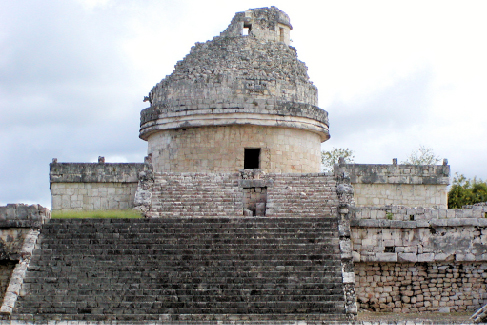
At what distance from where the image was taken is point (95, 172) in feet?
66.9

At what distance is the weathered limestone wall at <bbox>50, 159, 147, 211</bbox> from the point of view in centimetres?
2028

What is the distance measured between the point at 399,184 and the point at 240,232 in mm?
7379

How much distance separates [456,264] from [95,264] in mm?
8316

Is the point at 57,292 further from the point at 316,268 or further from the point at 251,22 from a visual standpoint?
the point at 251,22

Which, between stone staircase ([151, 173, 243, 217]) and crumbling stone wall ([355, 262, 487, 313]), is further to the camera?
stone staircase ([151, 173, 243, 217])

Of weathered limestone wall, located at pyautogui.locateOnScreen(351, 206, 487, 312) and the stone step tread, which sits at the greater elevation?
weathered limestone wall, located at pyautogui.locateOnScreen(351, 206, 487, 312)

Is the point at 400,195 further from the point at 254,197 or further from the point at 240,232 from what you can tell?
the point at 240,232

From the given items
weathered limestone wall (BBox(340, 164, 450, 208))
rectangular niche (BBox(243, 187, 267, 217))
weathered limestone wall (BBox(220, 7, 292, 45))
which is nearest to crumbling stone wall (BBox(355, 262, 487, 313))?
rectangular niche (BBox(243, 187, 267, 217))

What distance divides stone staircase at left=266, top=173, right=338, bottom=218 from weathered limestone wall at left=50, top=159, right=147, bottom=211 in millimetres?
4301

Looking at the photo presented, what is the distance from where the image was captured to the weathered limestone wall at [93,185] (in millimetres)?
20281

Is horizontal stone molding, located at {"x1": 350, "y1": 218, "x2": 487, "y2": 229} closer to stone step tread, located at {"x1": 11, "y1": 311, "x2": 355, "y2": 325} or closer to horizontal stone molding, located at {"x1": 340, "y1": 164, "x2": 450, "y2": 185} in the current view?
stone step tread, located at {"x1": 11, "y1": 311, "x2": 355, "y2": 325}

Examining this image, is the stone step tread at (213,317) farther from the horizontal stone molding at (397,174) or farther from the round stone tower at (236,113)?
the round stone tower at (236,113)

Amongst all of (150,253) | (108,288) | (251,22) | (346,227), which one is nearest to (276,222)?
(346,227)

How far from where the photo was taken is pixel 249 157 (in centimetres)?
2194
